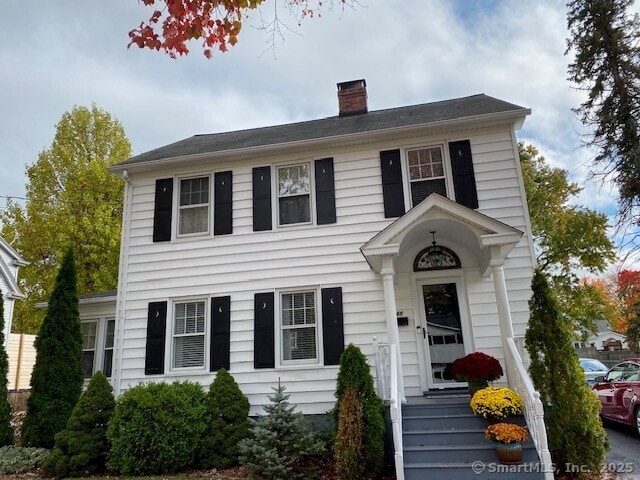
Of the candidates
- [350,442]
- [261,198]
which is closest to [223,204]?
[261,198]

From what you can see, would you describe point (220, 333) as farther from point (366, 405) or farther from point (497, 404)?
point (497, 404)

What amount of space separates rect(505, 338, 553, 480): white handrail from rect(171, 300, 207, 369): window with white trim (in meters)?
5.73

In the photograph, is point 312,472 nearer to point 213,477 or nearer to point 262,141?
point 213,477

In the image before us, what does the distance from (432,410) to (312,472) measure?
202cm

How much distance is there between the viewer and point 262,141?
9.80 metres

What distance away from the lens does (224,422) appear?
720 centimetres

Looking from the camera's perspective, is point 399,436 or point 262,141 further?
point 262,141

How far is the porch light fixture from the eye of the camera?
816 cm

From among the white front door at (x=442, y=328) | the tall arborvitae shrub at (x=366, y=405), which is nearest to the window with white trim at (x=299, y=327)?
the tall arborvitae shrub at (x=366, y=405)

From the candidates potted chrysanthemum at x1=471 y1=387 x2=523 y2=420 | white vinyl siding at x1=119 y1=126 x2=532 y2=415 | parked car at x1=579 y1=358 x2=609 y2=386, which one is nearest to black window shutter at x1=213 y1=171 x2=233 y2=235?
white vinyl siding at x1=119 y1=126 x2=532 y2=415

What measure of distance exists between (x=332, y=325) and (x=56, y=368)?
5.58m

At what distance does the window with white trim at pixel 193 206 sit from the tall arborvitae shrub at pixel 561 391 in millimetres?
6659

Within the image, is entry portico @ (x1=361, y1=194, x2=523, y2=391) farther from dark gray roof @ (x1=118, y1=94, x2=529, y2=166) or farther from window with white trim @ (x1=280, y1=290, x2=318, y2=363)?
dark gray roof @ (x1=118, y1=94, x2=529, y2=166)

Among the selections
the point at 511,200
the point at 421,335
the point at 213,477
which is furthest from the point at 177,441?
the point at 511,200
